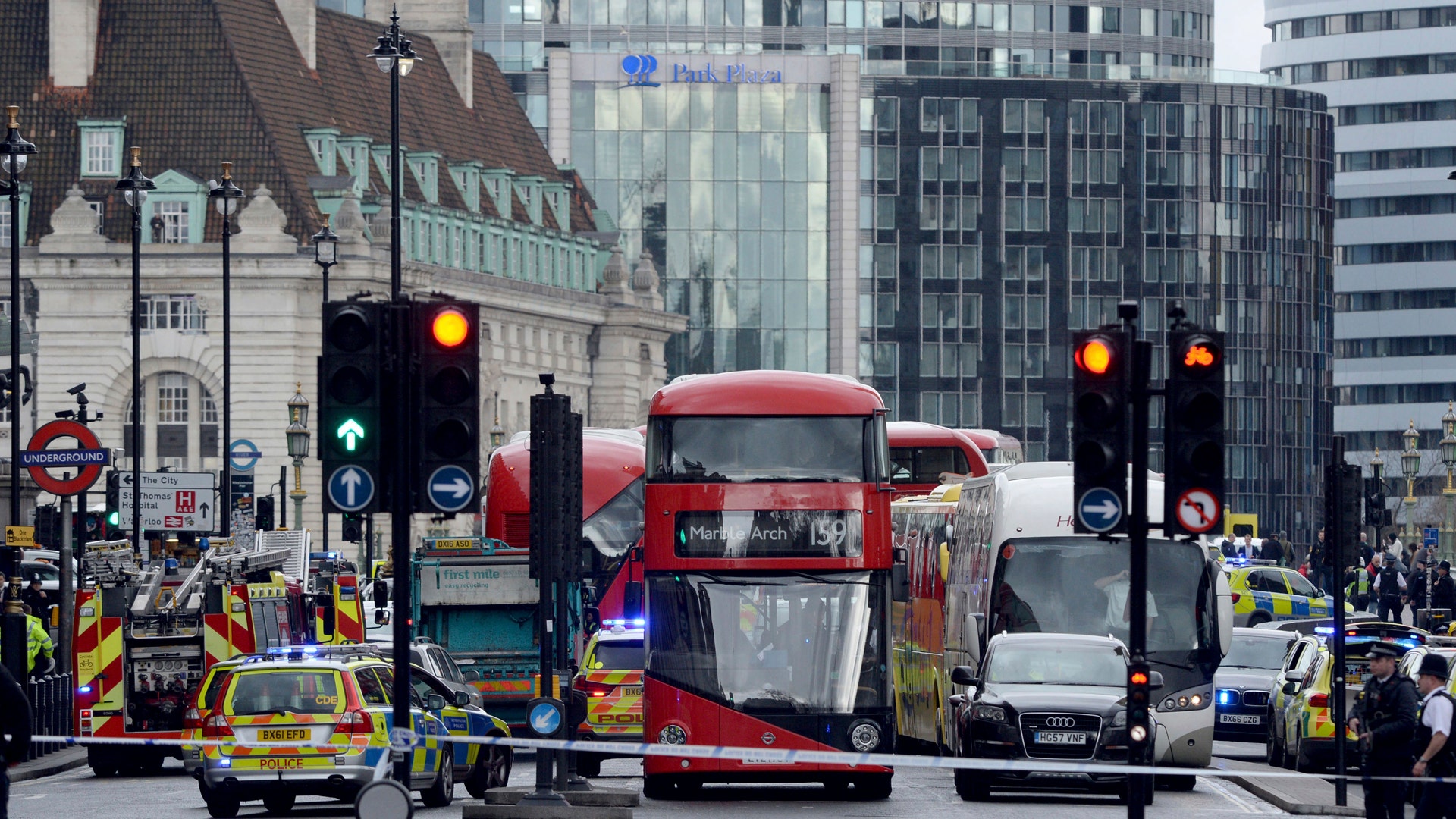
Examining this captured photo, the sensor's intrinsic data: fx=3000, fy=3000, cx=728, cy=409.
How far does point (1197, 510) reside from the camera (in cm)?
1839

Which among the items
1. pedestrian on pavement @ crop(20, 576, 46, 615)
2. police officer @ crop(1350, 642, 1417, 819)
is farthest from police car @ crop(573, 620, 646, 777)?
pedestrian on pavement @ crop(20, 576, 46, 615)

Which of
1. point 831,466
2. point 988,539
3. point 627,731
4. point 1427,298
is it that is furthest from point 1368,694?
point 1427,298

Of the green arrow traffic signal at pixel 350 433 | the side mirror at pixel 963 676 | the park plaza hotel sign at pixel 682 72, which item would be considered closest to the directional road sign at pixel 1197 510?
the green arrow traffic signal at pixel 350 433

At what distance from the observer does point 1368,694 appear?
70.4 ft

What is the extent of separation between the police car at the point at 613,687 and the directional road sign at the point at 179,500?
10539 millimetres

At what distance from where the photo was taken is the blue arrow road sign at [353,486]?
1791 centimetres

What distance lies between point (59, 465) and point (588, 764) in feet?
21.7

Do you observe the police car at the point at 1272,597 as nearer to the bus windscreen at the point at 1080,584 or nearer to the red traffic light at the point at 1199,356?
the bus windscreen at the point at 1080,584

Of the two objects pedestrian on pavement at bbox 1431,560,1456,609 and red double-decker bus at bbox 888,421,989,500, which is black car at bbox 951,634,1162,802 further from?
pedestrian on pavement at bbox 1431,560,1456,609

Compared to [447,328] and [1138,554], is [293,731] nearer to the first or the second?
[447,328]

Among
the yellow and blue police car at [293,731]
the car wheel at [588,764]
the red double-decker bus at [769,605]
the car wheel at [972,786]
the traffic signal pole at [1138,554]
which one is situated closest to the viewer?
the traffic signal pole at [1138,554]

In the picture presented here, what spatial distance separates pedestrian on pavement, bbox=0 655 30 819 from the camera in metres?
18.2

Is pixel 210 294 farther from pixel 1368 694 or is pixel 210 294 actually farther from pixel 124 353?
pixel 1368 694

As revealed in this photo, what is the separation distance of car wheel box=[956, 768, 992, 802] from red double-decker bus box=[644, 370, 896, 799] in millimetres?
957
